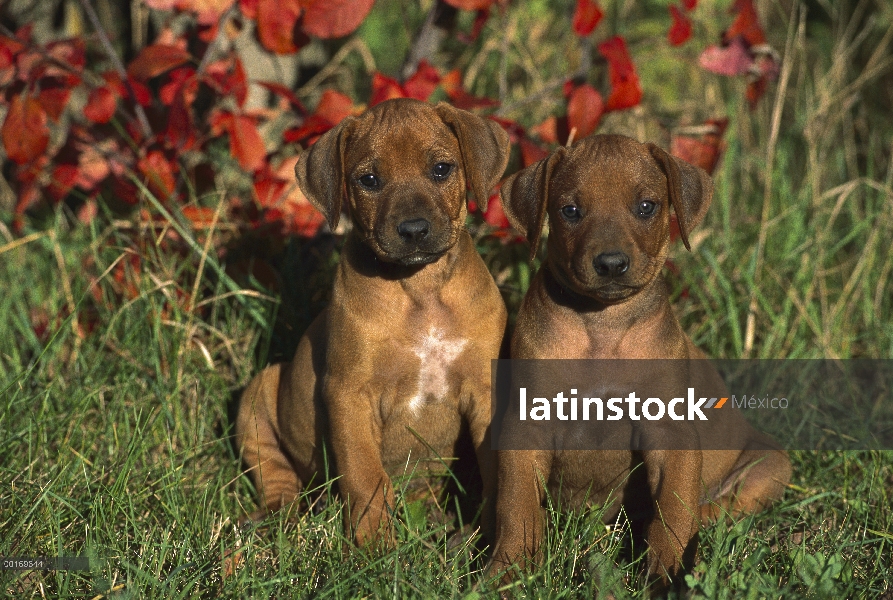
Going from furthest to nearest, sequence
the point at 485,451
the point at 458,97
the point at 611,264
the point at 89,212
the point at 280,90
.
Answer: the point at 89,212
the point at 458,97
the point at 280,90
the point at 485,451
the point at 611,264

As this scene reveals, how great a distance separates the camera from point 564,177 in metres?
4.73

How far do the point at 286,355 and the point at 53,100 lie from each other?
2.20m

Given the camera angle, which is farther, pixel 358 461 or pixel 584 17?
pixel 584 17

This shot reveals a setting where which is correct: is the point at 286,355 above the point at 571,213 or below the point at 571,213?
below

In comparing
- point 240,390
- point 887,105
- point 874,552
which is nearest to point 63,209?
point 240,390

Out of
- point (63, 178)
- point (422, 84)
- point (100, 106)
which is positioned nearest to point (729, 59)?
point (422, 84)

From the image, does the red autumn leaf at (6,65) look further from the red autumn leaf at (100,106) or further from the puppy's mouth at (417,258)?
the puppy's mouth at (417,258)

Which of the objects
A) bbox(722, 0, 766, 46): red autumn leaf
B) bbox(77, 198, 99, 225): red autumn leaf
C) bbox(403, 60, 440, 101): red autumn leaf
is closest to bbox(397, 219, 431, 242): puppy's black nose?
bbox(403, 60, 440, 101): red autumn leaf

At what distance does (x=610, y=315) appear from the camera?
4.73 meters

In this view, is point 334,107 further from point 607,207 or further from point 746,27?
point 746,27

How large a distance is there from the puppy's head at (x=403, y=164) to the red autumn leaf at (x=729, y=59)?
1933 millimetres

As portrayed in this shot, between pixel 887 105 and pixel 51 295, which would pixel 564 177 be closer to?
pixel 51 295

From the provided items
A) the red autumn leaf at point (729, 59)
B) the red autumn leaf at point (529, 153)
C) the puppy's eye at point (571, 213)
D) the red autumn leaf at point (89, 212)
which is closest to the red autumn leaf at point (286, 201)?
the red autumn leaf at point (89, 212)

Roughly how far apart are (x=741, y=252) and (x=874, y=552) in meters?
3.21
